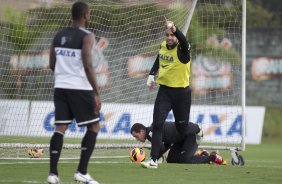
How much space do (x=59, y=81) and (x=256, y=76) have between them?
A: 72.2ft

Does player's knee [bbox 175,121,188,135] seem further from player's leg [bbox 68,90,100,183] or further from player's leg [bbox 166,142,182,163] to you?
player's leg [bbox 68,90,100,183]

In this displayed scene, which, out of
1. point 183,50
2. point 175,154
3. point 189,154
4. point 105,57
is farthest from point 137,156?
point 105,57

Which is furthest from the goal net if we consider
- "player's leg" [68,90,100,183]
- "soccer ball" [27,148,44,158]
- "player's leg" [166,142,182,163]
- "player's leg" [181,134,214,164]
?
"player's leg" [68,90,100,183]

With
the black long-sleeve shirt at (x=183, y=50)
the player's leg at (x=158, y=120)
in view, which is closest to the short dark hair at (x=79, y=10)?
the black long-sleeve shirt at (x=183, y=50)

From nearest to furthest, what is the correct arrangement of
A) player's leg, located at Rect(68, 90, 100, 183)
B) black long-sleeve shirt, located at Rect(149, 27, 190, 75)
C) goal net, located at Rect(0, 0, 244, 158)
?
1. player's leg, located at Rect(68, 90, 100, 183)
2. black long-sleeve shirt, located at Rect(149, 27, 190, 75)
3. goal net, located at Rect(0, 0, 244, 158)

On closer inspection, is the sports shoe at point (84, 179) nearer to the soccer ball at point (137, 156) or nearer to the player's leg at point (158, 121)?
the player's leg at point (158, 121)

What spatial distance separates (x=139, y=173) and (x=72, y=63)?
263 centimetres

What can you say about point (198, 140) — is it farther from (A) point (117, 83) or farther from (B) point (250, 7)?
(B) point (250, 7)

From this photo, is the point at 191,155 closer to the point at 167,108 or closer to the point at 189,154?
the point at 189,154

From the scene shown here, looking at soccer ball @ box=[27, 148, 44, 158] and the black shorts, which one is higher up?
the black shorts

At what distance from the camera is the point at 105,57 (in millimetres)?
18500

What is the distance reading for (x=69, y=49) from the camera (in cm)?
1048

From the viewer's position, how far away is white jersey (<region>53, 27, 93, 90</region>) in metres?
10.4

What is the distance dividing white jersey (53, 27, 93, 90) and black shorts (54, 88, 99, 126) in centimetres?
7
